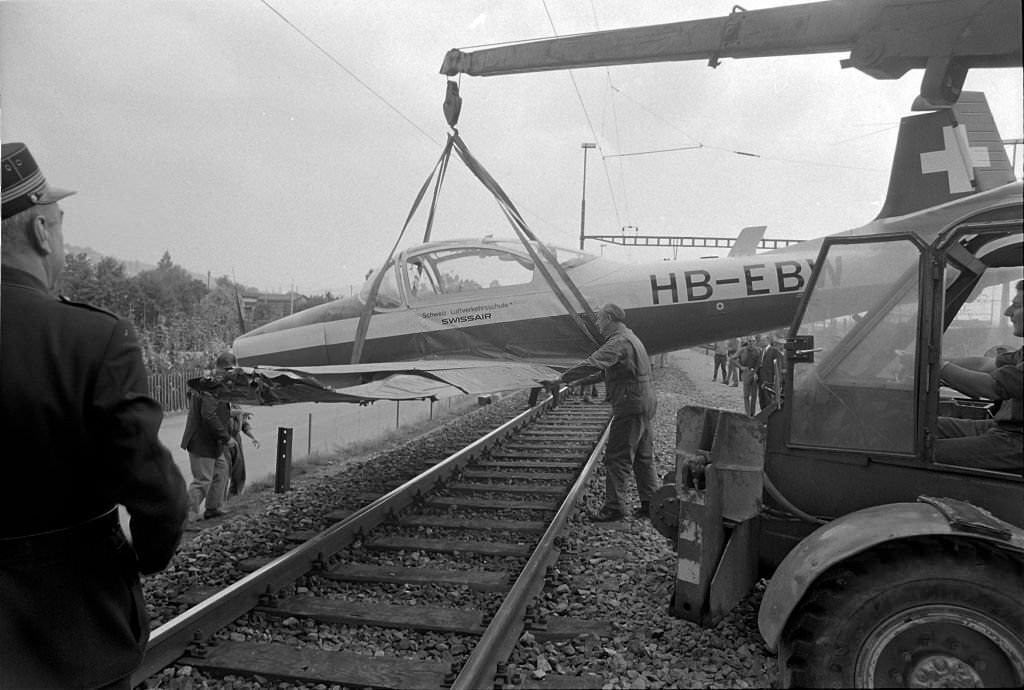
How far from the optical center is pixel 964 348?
2779 millimetres

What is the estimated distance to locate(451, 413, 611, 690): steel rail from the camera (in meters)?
3.00

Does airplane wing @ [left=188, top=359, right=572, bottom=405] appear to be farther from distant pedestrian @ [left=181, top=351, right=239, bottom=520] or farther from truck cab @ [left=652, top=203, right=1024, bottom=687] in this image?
distant pedestrian @ [left=181, top=351, right=239, bottom=520]

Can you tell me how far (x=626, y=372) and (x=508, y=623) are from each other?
124 inches

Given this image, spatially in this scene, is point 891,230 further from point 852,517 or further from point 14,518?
point 14,518

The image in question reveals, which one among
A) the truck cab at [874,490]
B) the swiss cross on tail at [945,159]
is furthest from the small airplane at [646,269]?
the truck cab at [874,490]

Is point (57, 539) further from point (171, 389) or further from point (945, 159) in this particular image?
point (171, 389)

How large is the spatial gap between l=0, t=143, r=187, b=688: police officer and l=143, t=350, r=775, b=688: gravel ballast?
1.65 metres

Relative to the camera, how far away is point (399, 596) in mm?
4227

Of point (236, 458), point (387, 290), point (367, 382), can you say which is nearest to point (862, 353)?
point (367, 382)

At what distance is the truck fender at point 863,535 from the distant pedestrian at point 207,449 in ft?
18.3

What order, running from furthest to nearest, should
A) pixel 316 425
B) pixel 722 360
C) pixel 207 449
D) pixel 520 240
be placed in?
pixel 722 360 → pixel 316 425 → pixel 207 449 → pixel 520 240

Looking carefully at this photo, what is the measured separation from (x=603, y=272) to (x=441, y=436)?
5.50m

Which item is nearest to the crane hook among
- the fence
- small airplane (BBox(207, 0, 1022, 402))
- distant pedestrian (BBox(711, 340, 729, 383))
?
small airplane (BBox(207, 0, 1022, 402))

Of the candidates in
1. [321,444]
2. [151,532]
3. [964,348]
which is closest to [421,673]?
[151,532]
